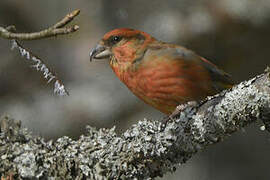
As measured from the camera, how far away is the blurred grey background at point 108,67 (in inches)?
193

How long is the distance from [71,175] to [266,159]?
12.2 ft

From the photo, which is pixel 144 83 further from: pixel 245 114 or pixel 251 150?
pixel 251 150

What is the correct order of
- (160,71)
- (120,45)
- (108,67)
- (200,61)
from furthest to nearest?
1. (108,67)
2. (120,45)
3. (200,61)
4. (160,71)

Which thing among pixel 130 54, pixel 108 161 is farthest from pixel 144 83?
pixel 108 161

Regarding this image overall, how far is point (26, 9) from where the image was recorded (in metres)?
6.50

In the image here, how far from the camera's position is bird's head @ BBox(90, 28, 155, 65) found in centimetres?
409

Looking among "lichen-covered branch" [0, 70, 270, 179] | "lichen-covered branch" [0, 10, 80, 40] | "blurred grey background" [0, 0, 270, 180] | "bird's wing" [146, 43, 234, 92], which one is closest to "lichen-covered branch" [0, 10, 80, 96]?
"lichen-covered branch" [0, 10, 80, 40]

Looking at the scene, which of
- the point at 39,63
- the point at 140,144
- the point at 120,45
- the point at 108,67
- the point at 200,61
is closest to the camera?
the point at 39,63

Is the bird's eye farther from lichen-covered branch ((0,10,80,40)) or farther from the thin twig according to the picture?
lichen-covered branch ((0,10,80,40))

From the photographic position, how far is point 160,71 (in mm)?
3869

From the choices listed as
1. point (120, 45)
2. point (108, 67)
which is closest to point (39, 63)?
point (120, 45)

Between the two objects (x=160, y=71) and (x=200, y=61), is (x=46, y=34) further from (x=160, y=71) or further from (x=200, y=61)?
(x=200, y=61)

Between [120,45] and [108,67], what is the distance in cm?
155

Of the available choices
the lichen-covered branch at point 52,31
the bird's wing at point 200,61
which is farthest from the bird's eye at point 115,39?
the lichen-covered branch at point 52,31
